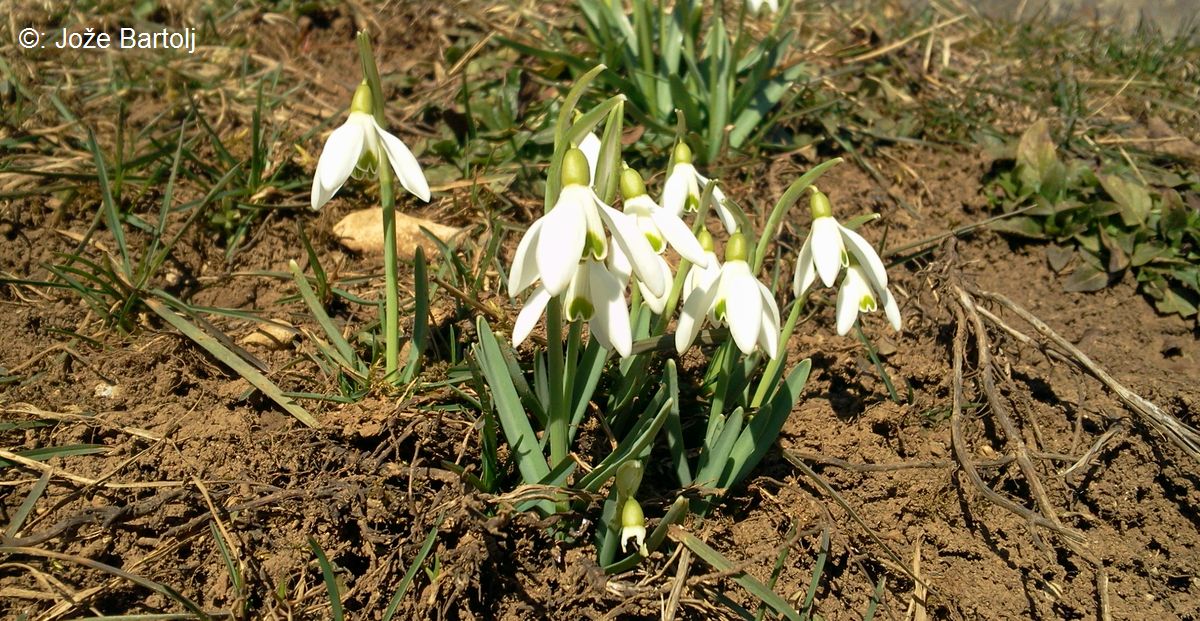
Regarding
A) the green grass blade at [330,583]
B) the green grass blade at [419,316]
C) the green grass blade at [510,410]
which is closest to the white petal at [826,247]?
the green grass blade at [510,410]

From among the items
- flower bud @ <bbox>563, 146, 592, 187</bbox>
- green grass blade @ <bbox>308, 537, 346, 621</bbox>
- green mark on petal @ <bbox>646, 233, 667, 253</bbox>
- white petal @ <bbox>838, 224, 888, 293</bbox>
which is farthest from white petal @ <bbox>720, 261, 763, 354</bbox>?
green grass blade @ <bbox>308, 537, 346, 621</bbox>

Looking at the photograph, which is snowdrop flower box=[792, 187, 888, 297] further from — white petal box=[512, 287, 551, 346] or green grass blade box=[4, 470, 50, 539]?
green grass blade box=[4, 470, 50, 539]

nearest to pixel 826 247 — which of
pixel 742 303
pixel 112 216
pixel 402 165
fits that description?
pixel 742 303

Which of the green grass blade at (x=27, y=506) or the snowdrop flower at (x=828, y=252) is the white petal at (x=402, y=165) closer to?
the snowdrop flower at (x=828, y=252)

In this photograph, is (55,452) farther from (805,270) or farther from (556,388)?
(805,270)

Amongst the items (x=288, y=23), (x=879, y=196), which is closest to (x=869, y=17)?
(x=879, y=196)

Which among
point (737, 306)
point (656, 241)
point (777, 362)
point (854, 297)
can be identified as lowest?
point (777, 362)
